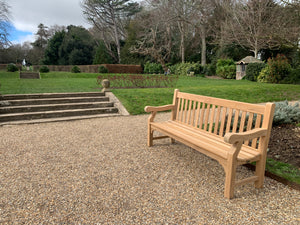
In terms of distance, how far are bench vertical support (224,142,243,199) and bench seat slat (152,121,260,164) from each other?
3.4 inches

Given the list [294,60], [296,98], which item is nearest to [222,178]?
[296,98]

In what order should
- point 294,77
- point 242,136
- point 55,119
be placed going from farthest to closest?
point 294,77, point 55,119, point 242,136

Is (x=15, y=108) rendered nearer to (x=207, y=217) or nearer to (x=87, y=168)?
(x=87, y=168)

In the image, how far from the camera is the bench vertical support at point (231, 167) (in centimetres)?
244

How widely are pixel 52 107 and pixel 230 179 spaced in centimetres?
644

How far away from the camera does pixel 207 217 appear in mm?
2234

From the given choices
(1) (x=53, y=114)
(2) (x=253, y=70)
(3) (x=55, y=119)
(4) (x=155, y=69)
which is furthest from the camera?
(4) (x=155, y=69)

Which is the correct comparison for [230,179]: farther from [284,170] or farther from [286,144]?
[286,144]

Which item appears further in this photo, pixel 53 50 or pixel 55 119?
pixel 53 50

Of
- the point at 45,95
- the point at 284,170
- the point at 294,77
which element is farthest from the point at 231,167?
the point at 294,77

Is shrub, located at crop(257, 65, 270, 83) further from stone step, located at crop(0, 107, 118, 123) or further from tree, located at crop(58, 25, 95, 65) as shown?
tree, located at crop(58, 25, 95, 65)

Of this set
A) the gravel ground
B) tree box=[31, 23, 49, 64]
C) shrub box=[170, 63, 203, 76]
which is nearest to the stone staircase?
the gravel ground

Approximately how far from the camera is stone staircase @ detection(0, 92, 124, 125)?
21.6 ft

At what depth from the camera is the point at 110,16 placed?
38375 mm
